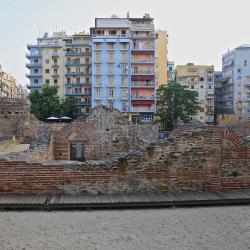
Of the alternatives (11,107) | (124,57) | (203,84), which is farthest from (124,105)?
(11,107)

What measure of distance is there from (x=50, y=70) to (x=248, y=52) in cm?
3541

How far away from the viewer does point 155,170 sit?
9938 millimetres

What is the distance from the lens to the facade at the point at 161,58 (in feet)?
226

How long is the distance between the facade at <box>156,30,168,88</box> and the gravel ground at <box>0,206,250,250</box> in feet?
200

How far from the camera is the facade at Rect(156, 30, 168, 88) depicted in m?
68.8

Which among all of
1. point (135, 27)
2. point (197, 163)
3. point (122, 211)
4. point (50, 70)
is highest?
point (135, 27)

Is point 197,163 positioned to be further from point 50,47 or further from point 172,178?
point 50,47

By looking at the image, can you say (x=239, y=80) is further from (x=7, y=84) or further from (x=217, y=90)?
(x=7, y=84)

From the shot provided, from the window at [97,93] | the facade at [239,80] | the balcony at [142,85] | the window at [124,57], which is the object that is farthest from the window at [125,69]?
the facade at [239,80]

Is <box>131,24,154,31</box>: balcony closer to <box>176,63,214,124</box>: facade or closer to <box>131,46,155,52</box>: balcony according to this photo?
<box>131,46,155,52</box>: balcony

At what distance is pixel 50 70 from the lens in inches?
2709

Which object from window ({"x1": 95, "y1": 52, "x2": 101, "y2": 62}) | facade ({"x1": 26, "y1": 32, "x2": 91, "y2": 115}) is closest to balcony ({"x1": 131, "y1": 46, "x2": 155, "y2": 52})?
window ({"x1": 95, "y1": 52, "x2": 101, "y2": 62})

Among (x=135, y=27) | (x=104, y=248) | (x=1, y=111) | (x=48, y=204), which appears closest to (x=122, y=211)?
(x=48, y=204)

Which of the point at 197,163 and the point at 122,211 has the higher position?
the point at 197,163
